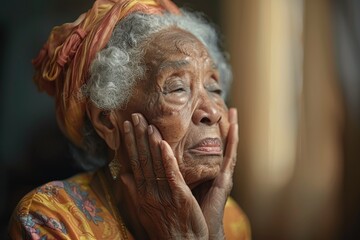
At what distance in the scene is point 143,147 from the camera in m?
1.63

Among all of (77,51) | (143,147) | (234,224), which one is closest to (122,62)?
(77,51)

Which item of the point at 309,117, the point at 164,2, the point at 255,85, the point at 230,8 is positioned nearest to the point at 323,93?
the point at 309,117

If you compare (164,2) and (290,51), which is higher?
(164,2)

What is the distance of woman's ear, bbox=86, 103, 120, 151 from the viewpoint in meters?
1.72

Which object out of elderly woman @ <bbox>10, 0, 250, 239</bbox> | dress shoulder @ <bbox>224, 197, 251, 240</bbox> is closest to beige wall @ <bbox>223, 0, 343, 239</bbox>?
dress shoulder @ <bbox>224, 197, 251, 240</bbox>

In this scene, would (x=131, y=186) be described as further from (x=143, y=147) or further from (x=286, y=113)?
(x=286, y=113)

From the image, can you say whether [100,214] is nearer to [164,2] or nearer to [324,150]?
[164,2]

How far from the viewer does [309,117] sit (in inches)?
98.7

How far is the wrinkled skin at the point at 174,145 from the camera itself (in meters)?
1.61

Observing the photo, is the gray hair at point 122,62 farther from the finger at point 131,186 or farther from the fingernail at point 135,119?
the finger at point 131,186

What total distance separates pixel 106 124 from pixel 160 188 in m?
0.27

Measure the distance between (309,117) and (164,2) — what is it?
3.03 feet

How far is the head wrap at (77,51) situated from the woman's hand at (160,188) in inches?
8.2

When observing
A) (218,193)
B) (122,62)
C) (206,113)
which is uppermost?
(122,62)
